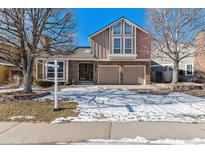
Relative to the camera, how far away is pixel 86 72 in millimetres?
23750

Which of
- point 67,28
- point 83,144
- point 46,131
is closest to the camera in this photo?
point 83,144

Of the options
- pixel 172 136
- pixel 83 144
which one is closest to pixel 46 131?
pixel 83 144

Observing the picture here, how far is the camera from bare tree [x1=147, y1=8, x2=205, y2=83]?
1822cm

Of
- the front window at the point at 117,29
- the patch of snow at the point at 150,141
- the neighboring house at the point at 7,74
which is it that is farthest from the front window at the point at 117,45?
the patch of snow at the point at 150,141

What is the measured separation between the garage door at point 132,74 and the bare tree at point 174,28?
4.04 m

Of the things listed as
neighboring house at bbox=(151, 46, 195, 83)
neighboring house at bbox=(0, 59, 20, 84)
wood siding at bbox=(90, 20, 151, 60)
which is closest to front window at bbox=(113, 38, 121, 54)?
wood siding at bbox=(90, 20, 151, 60)

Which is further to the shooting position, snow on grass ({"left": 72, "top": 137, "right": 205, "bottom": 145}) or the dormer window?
the dormer window

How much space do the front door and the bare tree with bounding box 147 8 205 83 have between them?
7.98m

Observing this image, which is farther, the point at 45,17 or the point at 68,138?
the point at 45,17

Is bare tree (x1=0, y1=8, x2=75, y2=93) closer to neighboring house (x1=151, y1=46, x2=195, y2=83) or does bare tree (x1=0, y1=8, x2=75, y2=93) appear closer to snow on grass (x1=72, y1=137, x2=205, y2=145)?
snow on grass (x1=72, y1=137, x2=205, y2=145)

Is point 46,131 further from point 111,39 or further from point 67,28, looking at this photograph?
point 111,39

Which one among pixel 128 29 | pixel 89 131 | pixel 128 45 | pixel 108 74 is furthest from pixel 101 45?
pixel 89 131

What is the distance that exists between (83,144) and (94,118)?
2.40 m
